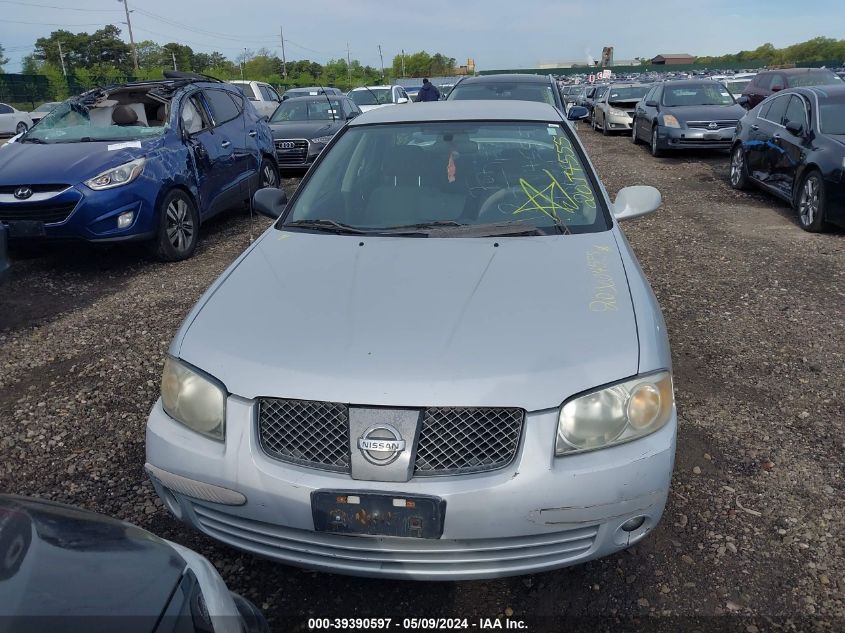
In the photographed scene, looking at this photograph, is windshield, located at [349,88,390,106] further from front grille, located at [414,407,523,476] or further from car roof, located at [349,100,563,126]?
front grille, located at [414,407,523,476]

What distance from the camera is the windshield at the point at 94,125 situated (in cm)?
679

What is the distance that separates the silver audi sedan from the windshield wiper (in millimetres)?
544

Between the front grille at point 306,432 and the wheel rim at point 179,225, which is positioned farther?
the wheel rim at point 179,225

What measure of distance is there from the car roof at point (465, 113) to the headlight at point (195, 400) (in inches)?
84.9

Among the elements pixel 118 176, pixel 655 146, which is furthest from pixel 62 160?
pixel 655 146

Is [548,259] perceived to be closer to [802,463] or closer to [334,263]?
→ [334,263]

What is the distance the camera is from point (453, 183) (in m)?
3.50

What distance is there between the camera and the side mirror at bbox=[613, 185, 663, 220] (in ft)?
11.8

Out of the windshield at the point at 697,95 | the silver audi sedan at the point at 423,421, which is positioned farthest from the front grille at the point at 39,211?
the windshield at the point at 697,95

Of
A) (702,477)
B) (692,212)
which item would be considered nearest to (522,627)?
(702,477)

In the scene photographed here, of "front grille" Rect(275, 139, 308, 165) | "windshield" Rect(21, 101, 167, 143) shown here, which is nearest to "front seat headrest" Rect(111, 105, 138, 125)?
"windshield" Rect(21, 101, 167, 143)

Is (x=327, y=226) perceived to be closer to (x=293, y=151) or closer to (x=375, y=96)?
(x=293, y=151)

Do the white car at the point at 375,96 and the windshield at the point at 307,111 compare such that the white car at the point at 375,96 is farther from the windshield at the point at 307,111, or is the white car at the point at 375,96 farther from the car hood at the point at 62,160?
the car hood at the point at 62,160

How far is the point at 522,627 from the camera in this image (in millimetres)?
2279
